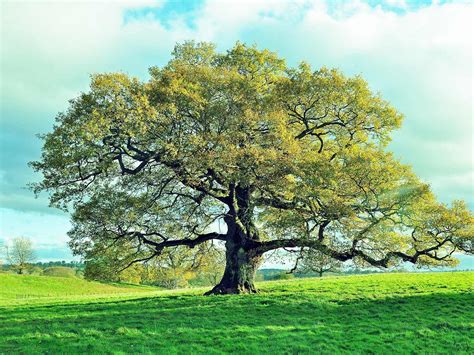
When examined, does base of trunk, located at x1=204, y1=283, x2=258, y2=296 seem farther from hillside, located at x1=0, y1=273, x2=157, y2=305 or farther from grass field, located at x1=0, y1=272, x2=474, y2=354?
hillside, located at x1=0, y1=273, x2=157, y2=305

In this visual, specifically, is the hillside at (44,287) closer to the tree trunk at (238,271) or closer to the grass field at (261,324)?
the tree trunk at (238,271)

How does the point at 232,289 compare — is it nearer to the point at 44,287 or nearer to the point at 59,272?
the point at 44,287

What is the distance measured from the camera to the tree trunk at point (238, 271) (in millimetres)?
29806

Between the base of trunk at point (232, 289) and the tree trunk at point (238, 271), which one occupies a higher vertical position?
the tree trunk at point (238, 271)

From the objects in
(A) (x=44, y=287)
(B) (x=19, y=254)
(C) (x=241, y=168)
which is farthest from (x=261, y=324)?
(B) (x=19, y=254)

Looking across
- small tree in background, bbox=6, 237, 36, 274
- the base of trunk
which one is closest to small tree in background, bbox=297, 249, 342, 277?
the base of trunk

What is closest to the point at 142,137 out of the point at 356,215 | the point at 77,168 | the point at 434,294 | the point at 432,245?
the point at 77,168

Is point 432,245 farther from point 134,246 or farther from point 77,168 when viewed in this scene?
point 77,168

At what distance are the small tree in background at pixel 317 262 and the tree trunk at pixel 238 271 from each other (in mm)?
3084

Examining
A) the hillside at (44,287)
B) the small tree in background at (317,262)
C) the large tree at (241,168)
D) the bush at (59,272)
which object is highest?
the large tree at (241,168)

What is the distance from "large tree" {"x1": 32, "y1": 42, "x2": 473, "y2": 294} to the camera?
25.7 meters

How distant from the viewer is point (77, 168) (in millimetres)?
26594

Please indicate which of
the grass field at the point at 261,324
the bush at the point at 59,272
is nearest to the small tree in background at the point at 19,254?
the bush at the point at 59,272

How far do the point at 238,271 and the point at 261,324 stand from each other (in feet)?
31.4
